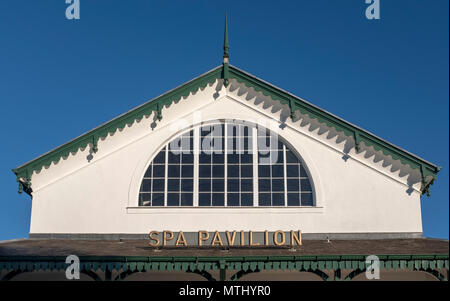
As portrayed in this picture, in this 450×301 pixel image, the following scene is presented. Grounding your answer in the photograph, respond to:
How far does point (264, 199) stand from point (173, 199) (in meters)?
3.31

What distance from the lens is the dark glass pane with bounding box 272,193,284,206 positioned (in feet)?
83.4

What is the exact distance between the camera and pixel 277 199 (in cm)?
2547

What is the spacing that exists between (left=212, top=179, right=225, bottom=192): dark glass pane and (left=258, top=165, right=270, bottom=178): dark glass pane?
54.9 inches

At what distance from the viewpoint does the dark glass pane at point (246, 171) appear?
A: 1014 inches

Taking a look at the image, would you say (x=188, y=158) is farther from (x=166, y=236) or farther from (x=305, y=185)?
(x=305, y=185)

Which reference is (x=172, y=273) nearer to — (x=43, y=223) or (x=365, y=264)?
(x=43, y=223)

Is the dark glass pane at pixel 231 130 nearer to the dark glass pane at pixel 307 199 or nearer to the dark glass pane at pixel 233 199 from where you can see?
the dark glass pane at pixel 233 199

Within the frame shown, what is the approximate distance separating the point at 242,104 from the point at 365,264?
8235 millimetres

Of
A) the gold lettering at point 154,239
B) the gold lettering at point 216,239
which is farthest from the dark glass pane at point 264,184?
the gold lettering at point 154,239

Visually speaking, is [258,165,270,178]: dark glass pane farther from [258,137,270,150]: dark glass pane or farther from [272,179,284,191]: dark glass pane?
[258,137,270,150]: dark glass pane

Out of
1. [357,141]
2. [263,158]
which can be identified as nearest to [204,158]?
[263,158]

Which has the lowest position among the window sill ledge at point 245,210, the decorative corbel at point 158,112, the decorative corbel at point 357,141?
the window sill ledge at point 245,210

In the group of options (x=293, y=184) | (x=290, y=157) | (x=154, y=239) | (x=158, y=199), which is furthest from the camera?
(x=290, y=157)

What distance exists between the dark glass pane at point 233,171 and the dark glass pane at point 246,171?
18 cm
